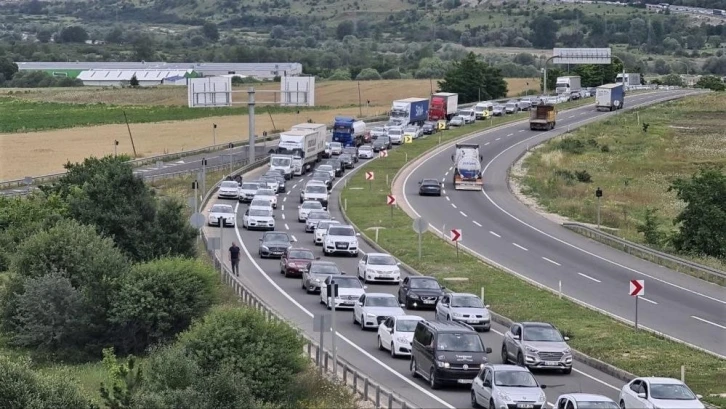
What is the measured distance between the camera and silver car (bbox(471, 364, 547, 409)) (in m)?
27.6

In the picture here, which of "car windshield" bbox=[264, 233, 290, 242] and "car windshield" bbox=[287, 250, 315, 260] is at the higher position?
"car windshield" bbox=[287, 250, 315, 260]

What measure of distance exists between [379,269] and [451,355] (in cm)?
1775

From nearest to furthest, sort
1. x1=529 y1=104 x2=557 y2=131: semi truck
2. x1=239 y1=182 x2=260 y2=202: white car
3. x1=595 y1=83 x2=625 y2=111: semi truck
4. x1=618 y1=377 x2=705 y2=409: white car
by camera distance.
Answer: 1. x1=618 y1=377 x2=705 y2=409: white car
2. x1=239 y1=182 x2=260 y2=202: white car
3. x1=529 y1=104 x2=557 y2=131: semi truck
4. x1=595 y1=83 x2=625 y2=111: semi truck

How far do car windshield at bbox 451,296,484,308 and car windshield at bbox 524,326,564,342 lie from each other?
5703 mm

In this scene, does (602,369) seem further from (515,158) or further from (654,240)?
(515,158)

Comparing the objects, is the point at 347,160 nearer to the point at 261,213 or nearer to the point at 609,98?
A: the point at 261,213

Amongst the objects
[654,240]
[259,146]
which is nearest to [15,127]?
[259,146]

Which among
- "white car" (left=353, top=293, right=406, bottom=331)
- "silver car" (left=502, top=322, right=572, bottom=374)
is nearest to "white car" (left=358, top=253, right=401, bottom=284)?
"white car" (left=353, top=293, right=406, bottom=331)

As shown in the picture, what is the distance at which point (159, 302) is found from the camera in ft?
147

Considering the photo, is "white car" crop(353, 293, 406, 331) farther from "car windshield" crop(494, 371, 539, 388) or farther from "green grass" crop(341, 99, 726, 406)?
"car windshield" crop(494, 371, 539, 388)

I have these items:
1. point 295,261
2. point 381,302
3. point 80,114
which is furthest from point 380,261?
point 80,114

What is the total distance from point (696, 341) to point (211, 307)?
1556cm

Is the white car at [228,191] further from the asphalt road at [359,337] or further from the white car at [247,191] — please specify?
the asphalt road at [359,337]

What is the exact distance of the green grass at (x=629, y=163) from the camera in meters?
73.1
